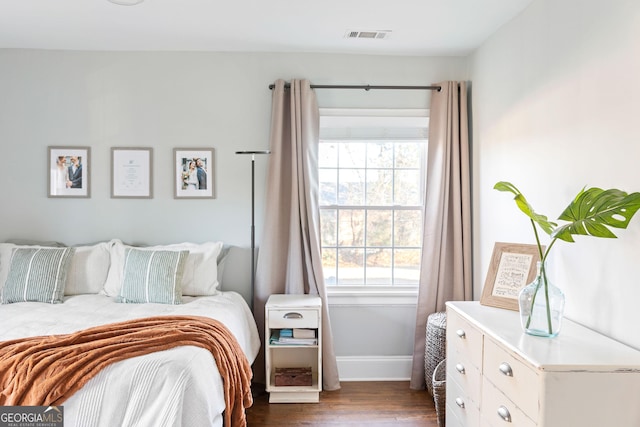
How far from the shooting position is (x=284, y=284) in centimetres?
347

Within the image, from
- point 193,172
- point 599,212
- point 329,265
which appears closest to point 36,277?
point 193,172

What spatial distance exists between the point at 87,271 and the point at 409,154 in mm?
2624

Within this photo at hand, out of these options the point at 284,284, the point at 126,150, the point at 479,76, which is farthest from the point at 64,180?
the point at 479,76

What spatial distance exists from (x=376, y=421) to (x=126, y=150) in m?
2.69

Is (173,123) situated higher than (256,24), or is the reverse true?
→ (256,24)

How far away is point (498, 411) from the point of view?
1.83 metres

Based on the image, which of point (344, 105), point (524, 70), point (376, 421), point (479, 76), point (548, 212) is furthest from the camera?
point (344, 105)

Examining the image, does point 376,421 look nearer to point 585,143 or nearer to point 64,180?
point 585,143

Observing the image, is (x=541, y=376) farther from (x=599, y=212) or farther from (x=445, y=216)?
(x=445, y=216)

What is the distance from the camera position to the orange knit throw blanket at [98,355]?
1.79m

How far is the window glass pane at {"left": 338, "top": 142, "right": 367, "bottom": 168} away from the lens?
145 inches

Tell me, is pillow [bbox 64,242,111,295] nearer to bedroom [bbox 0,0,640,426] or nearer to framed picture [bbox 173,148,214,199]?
bedroom [bbox 0,0,640,426]

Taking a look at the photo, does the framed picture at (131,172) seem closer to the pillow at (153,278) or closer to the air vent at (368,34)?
the pillow at (153,278)

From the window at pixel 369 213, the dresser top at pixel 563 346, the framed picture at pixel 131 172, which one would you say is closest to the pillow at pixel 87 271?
the framed picture at pixel 131 172
